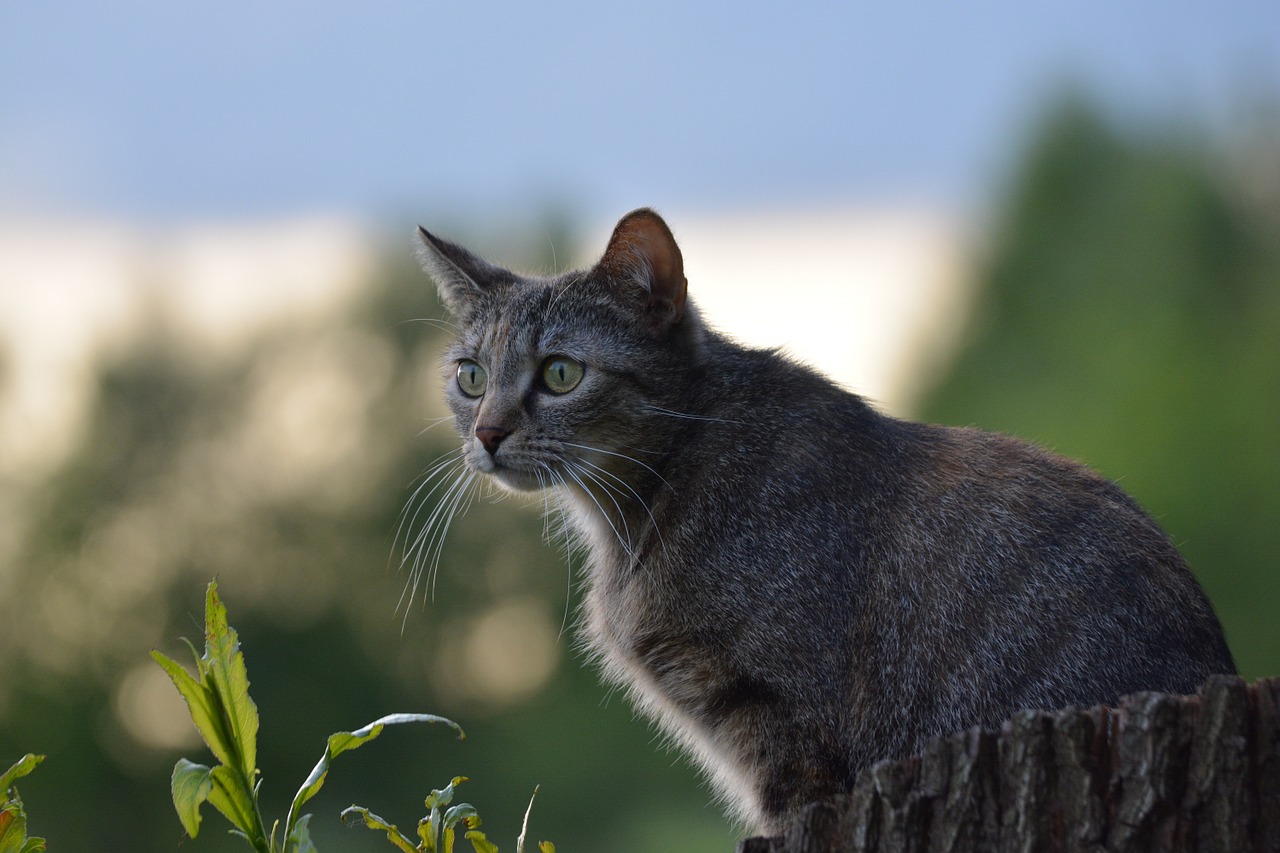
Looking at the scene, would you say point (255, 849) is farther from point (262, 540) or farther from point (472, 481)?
point (262, 540)

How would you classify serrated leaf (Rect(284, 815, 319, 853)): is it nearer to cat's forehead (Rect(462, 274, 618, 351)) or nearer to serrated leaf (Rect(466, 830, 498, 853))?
serrated leaf (Rect(466, 830, 498, 853))

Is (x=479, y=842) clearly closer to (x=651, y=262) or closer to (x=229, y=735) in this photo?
(x=229, y=735)

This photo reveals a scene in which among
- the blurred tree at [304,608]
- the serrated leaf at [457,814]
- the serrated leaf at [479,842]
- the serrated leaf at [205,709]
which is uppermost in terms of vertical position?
the serrated leaf at [205,709]

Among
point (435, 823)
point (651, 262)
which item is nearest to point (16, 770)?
point (435, 823)

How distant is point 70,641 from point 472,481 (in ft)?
62.7

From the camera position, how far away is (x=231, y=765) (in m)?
3.06

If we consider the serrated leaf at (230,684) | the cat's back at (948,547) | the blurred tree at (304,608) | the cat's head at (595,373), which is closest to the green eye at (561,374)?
the cat's head at (595,373)

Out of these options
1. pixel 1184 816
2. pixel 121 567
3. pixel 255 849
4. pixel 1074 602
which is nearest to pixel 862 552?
pixel 1074 602

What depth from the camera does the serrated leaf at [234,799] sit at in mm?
3023

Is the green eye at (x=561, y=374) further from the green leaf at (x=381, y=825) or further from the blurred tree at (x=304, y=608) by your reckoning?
the blurred tree at (x=304, y=608)

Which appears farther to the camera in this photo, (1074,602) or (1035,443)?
(1035,443)

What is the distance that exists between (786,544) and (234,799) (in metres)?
1.95

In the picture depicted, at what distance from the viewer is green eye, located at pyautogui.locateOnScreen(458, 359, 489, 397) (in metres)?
4.91

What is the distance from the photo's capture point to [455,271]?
527 cm
